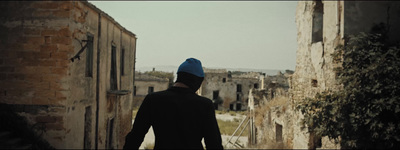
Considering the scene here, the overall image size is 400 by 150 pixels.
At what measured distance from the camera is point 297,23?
33.9 ft

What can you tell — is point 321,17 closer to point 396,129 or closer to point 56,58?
point 396,129

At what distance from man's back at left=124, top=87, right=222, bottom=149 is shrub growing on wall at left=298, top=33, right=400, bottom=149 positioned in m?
6.27

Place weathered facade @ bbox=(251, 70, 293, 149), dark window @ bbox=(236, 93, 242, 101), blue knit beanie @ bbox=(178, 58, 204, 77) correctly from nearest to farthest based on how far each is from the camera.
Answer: blue knit beanie @ bbox=(178, 58, 204, 77) → weathered facade @ bbox=(251, 70, 293, 149) → dark window @ bbox=(236, 93, 242, 101)

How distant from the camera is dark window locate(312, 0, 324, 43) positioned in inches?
363

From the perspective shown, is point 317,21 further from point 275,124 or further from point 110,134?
point 110,134

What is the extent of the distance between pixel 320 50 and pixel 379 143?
122 inches

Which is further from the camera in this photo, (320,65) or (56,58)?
(320,65)

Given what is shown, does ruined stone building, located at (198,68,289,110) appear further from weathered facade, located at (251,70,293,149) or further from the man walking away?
the man walking away

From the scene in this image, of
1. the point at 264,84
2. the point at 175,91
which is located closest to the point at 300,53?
the point at 175,91

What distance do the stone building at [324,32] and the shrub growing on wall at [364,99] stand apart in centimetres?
41

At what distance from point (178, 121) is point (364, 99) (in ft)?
21.8

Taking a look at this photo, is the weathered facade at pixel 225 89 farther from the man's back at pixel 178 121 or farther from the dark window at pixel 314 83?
the man's back at pixel 178 121

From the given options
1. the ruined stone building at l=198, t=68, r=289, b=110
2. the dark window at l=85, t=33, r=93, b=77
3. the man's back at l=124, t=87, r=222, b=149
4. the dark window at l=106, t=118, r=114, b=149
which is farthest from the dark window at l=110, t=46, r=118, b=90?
the ruined stone building at l=198, t=68, r=289, b=110

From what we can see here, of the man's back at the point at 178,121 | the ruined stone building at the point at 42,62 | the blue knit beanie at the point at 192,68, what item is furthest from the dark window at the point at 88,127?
the blue knit beanie at the point at 192,68
